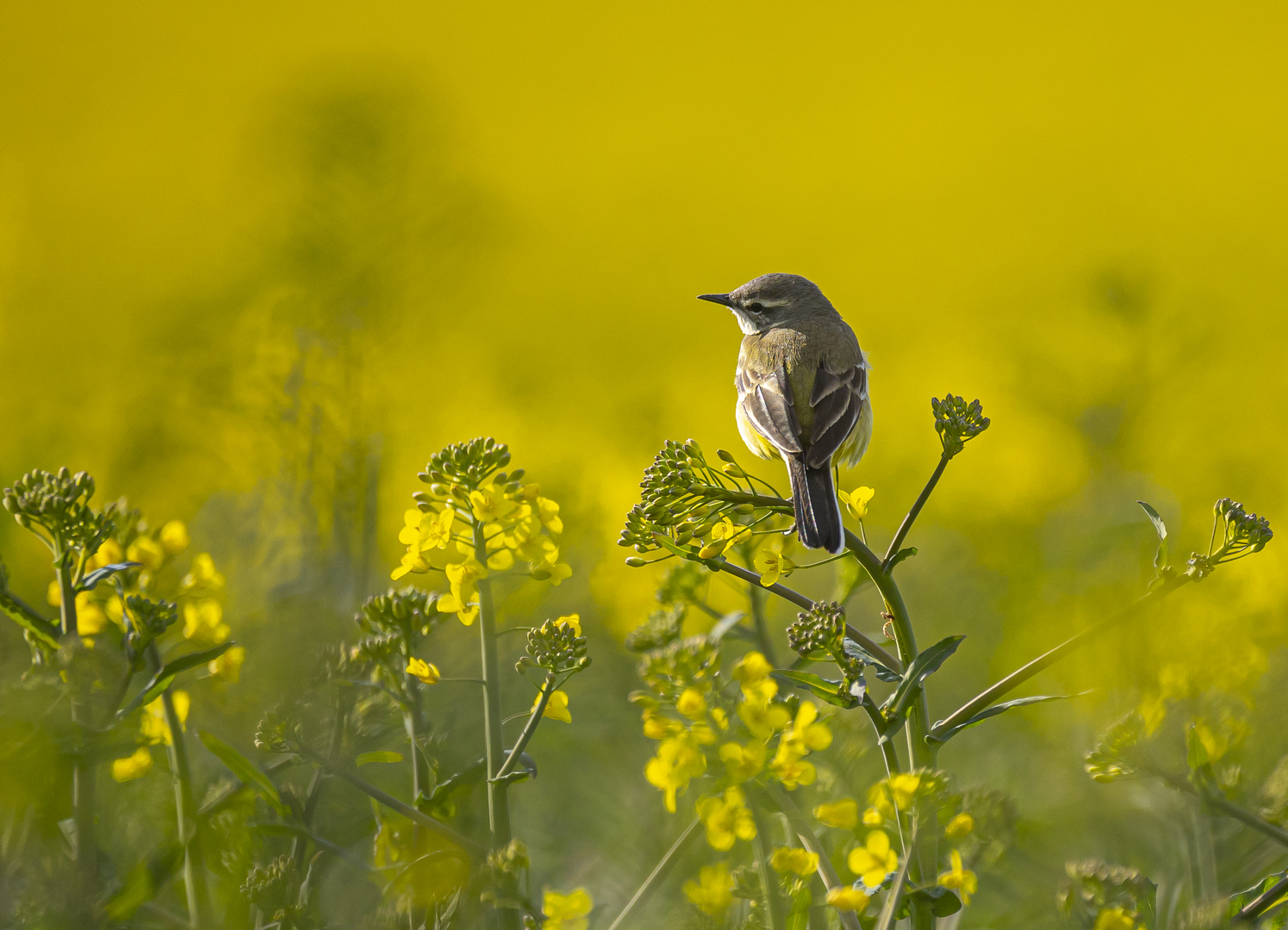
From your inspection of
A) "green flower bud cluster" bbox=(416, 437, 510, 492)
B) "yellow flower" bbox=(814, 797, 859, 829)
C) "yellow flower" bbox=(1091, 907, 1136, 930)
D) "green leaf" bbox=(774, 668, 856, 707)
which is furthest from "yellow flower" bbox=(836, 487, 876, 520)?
"yellow flower" bbox=(1091, 907, 1136, 930)

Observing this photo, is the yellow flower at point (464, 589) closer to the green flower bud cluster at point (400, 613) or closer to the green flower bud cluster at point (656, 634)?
the green flower bud cluster at point (400, 613)

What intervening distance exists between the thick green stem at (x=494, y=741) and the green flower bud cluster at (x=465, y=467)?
9.7 inches

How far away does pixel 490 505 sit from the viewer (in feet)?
7.39

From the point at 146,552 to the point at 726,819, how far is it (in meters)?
1.50

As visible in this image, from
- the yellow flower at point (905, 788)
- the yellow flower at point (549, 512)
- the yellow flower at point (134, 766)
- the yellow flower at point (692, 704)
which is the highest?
the yellow flower at point (549, 512)

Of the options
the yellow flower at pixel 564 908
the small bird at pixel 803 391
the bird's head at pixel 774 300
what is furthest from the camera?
the bird's head at pixel 774 300

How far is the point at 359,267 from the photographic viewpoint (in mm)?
4445

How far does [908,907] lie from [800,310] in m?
3.36

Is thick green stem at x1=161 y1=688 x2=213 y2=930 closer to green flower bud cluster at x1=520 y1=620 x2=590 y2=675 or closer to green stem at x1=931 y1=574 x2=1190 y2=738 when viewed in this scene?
green flower bud cluster at x1=520 y1=620 x2=590 y2=675

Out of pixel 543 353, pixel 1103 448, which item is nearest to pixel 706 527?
pixel 1103 448

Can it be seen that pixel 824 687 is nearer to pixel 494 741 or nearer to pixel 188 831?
pixel 494 741

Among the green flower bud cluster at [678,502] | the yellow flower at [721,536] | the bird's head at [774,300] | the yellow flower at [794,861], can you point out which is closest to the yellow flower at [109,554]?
the green flower bud cluster at [678,502]

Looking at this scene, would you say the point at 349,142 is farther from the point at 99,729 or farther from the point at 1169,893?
the point at 1169,893

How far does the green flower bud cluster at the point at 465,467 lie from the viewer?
2248 millimetres
